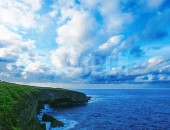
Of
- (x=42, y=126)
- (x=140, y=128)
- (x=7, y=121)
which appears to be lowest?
(x=140, y=128)

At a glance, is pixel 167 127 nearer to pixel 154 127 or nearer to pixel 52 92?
pixel 154 127

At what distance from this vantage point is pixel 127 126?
5819cm

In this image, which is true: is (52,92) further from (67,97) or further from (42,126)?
(42,126)

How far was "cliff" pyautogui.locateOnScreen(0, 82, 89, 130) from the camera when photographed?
20.0m

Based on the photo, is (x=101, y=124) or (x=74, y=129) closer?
(x=74, y=129)

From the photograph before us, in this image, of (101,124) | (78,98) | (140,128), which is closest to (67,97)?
(78,98)

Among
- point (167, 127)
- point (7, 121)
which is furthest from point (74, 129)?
point (7, 121)

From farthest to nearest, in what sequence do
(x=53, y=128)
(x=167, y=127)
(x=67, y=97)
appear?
(x=67, y=97)
(x=167, y=127)
(x=53, y=128)

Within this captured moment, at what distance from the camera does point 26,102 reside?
29672mm

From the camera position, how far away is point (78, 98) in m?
126

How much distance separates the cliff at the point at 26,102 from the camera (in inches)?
788

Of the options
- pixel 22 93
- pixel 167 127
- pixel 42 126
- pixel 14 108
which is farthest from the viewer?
pixel 167 127

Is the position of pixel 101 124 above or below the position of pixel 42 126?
below

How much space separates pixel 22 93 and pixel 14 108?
10057mm
